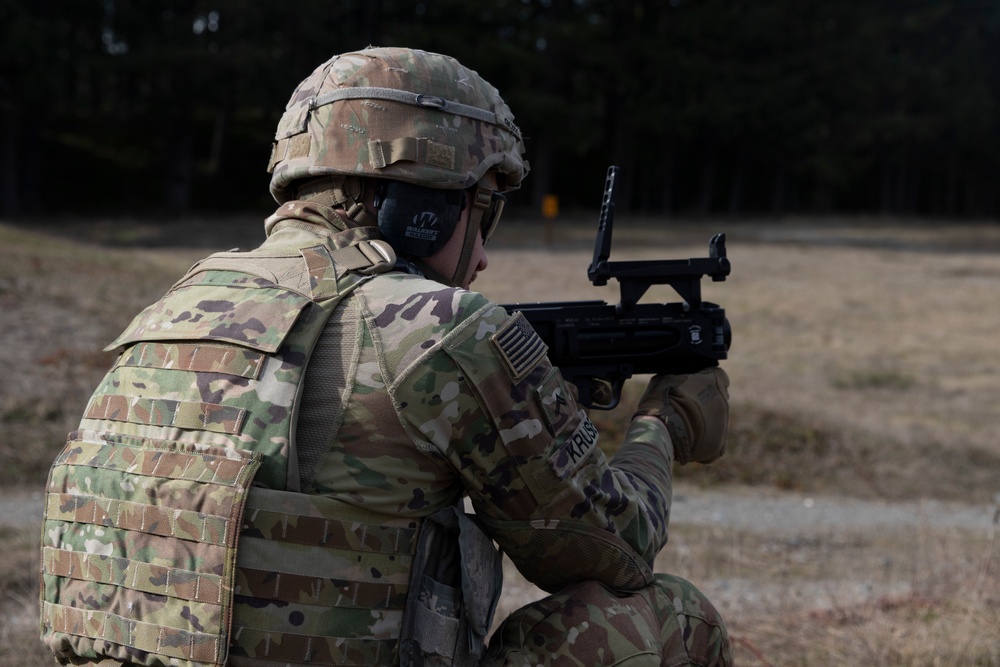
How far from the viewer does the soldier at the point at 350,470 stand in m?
1.94

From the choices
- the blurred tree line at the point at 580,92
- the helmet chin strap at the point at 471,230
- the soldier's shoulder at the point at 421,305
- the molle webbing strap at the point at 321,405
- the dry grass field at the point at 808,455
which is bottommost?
the dry grass field at the point at 808,455

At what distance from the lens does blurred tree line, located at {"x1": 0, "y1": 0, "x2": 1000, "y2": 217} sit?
28781 mm

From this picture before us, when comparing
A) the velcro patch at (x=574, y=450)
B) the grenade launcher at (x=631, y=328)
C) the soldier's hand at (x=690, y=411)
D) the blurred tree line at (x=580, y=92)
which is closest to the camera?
the velcro patch at (x=574, y=450)

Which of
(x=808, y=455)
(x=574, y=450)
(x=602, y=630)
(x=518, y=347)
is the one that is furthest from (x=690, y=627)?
(x=808, y=455)

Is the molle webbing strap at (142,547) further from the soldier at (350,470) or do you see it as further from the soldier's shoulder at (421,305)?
the soldier's shoulder at (421,305)

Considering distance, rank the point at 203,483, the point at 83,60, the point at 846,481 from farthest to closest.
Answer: the point at 83,60, the point at 846,481, the point at 203,483

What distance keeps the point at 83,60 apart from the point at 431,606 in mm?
28519

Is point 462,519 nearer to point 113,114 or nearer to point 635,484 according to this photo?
point 635,484

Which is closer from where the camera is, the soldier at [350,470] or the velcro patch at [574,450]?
the soldier at [350,470]

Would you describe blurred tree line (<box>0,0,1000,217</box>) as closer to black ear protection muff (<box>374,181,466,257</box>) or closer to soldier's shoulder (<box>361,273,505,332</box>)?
black ear protection muff (<box>374,181,466,257</box>)

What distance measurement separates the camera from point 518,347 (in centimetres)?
201

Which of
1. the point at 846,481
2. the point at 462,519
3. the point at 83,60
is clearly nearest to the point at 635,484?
the point at 462,519

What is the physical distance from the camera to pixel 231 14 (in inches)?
1133

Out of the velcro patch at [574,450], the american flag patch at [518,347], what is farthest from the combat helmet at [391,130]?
the velcro patch at [574,450]
